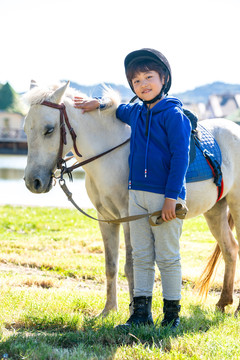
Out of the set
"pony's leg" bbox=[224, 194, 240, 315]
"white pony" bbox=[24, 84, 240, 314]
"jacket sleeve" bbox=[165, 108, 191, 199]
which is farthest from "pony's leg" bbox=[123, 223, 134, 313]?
"pony's leg" bbox=[224, 194, 240, 315]

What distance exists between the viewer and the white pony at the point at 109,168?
3.32 meters

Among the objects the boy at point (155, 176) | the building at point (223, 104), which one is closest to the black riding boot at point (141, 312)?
the boy at point (155, 176)

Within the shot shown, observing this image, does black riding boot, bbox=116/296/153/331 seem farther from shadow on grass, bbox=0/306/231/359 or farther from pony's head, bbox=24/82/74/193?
pony's head, bbox=24/82/74/193

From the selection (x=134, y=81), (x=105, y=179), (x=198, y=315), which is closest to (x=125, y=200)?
(x=105, y=179)

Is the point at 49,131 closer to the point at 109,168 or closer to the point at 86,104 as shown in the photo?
the point at 86,104

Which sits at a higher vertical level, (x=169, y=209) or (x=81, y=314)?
(x=169, y=209)

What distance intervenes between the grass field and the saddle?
4.05ft

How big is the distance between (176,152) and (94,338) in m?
1.50

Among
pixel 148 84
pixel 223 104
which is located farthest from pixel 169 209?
pixel 223 104

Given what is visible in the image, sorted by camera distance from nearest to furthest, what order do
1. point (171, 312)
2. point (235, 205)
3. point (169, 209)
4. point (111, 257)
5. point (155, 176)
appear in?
point (169, 209), point (155, 176), point (171, 312), point (111, 257), point (235, 205)

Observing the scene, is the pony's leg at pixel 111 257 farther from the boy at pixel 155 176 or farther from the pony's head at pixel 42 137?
the pony's head at pixel 42 137

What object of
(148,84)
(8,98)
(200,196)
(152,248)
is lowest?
(152,248)

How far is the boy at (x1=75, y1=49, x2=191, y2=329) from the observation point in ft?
9.98

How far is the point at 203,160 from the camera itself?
3.78 m
